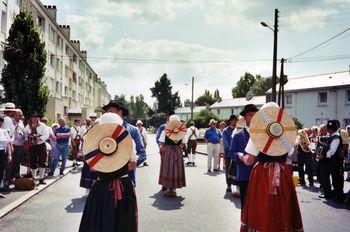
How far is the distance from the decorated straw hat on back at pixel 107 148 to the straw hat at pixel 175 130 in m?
5.47

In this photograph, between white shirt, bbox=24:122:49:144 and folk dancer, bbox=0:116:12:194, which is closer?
folk dancer, bbox=0:116:12:194

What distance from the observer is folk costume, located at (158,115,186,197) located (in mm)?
9445

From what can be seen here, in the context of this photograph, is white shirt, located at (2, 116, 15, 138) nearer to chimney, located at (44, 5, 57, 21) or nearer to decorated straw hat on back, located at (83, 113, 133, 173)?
decorated straw hat on back, located at (83, 113, 133, 173)

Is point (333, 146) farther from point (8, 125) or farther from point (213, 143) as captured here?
point (8, 125)

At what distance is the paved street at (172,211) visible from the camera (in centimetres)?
639

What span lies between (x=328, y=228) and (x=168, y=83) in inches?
3874

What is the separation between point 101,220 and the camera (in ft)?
13.3

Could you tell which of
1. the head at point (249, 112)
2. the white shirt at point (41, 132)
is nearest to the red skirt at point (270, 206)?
the head at point (249, 112)

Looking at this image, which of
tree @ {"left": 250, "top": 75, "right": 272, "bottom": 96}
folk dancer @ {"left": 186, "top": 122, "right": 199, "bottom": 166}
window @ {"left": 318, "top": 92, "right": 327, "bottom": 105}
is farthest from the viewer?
tree @ {"left": 250, "top": 75, "right": 272, "bottom": 96}

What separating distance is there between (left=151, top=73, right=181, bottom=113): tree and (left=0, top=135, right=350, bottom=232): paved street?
9135cm

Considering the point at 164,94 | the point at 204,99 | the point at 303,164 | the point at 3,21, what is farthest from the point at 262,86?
the point at 303,164

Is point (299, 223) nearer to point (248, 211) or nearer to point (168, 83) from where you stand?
point (248, 211)

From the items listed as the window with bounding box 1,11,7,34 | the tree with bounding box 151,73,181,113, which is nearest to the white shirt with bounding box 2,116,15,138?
the window with bounding box 1,11,7,34

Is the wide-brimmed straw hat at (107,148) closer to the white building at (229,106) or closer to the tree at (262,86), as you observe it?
the white building at (229,106)
